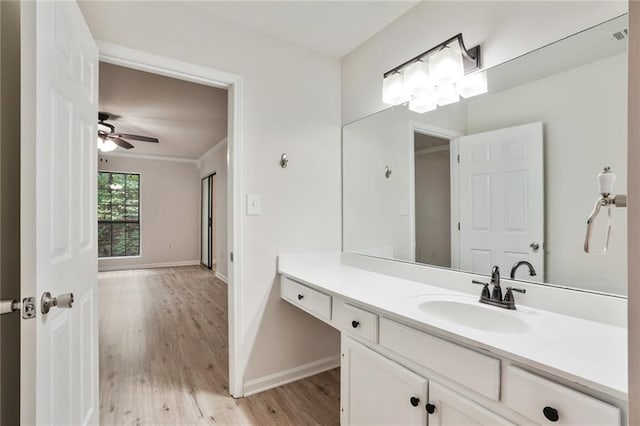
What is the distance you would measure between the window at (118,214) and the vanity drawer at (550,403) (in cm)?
717

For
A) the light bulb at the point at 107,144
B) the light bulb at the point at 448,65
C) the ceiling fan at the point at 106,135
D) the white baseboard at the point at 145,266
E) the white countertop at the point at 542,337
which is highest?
the ceiling fan at the point at 106,135

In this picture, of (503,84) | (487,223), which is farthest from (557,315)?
(503,84)

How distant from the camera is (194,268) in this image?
665cm

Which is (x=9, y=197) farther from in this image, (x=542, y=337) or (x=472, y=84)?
(x=472, y=84)

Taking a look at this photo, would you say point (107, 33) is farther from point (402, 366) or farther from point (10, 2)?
point (402, 366)

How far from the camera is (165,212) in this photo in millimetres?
6793

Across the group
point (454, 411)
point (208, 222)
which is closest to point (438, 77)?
point (454, 411)

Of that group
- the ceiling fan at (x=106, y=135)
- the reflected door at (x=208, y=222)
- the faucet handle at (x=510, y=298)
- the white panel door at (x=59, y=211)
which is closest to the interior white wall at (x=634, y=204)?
the faucet handle at (x=510, y=298)

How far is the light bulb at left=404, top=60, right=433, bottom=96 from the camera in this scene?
1.74 metres

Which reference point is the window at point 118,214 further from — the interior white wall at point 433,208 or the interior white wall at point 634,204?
the interior white wall at point 634,204

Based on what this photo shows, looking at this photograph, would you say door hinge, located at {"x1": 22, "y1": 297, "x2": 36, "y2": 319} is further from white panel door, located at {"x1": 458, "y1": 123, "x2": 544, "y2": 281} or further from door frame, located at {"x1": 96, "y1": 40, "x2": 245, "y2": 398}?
white panel door, located at {"x1": 458, "y1": 123, "x2": 544, "y2": 281}

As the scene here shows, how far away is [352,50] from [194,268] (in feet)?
18.8

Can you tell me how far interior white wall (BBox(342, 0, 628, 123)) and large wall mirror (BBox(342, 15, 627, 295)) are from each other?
0.06 meters

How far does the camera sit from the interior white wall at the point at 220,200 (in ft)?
18.2
